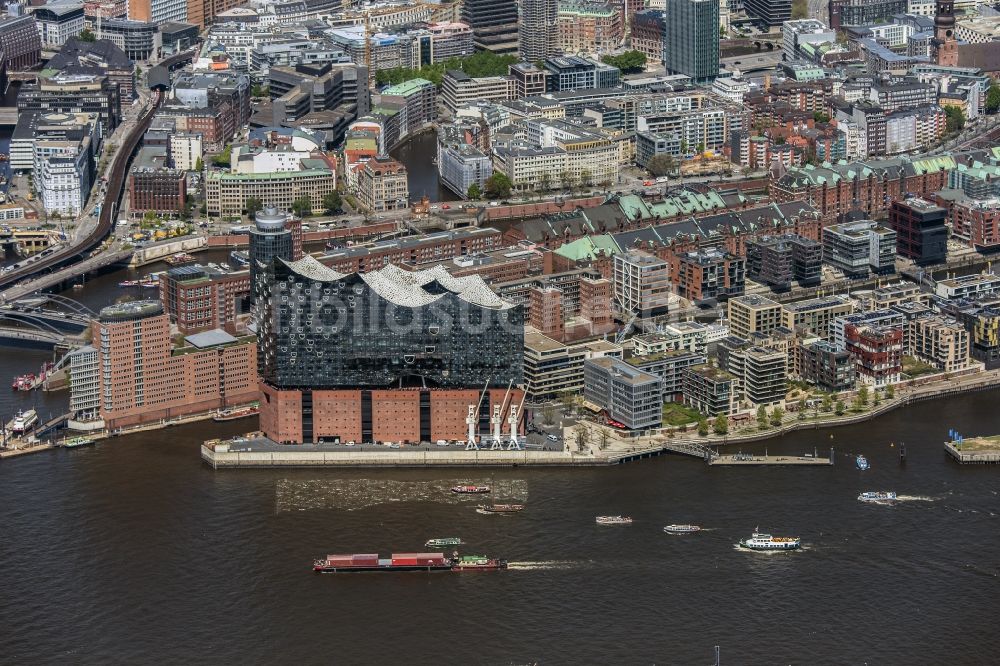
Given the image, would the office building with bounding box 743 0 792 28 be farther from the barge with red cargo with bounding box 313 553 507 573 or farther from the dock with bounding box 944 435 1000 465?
the barge with red cargo with bounding box 313 553 507 573

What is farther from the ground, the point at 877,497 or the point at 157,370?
the point at 157,370

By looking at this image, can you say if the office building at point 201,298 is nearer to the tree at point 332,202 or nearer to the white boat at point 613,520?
the tree at point 332,202

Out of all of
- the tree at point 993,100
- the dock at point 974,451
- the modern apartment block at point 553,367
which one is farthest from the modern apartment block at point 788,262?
the tree at point 993,100

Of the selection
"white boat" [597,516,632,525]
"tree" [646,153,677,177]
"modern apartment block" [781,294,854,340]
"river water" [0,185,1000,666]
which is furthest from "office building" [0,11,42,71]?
"white boat" [597,516,632,525]

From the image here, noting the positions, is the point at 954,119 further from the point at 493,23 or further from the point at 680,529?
the point at 680,529

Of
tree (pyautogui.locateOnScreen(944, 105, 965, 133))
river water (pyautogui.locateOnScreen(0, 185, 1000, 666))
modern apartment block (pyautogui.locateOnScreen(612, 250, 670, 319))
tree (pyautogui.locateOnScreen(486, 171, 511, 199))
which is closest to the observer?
river water (pyautogui.locateOnScreen(0, 185, 1000, 666))

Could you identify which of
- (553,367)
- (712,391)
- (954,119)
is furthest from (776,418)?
(954,119)
